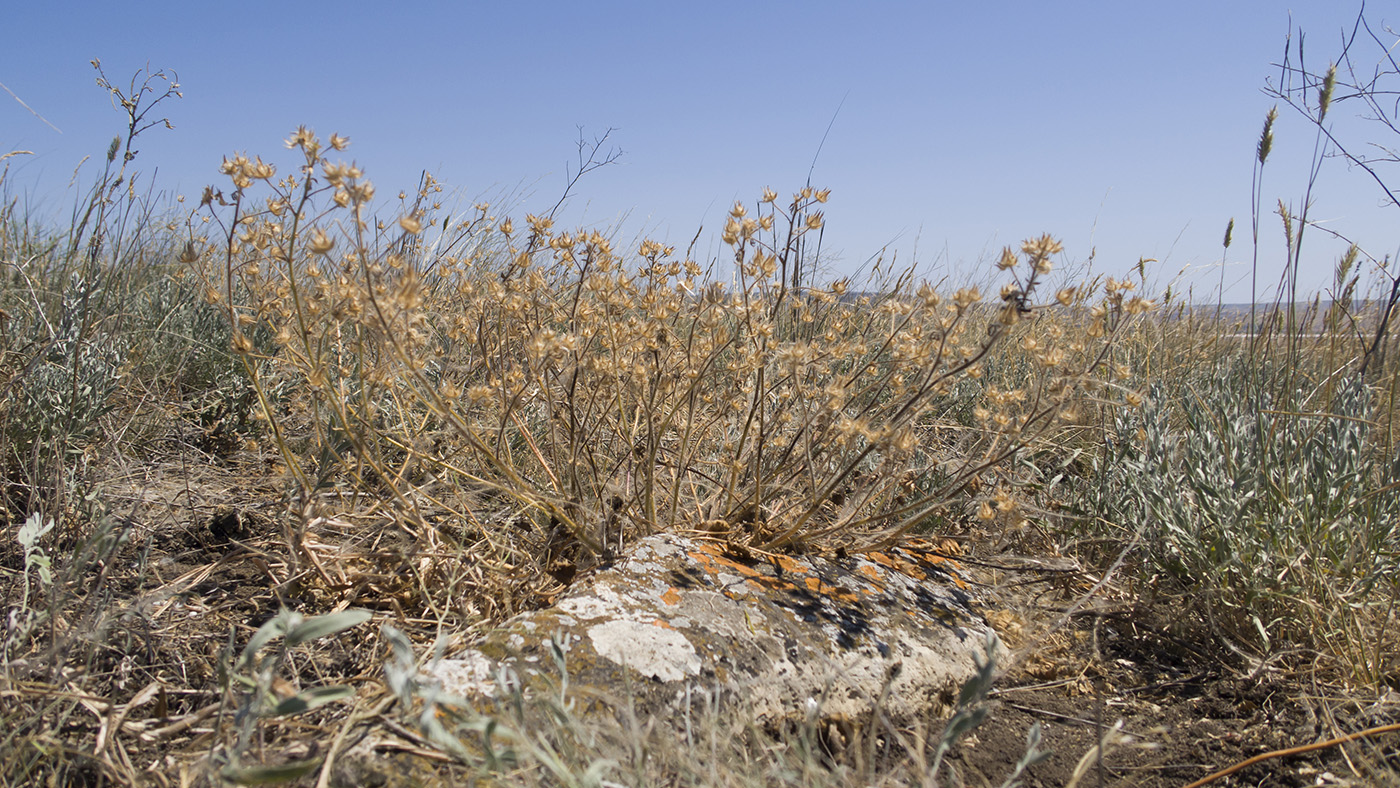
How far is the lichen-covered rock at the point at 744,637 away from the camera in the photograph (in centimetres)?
150

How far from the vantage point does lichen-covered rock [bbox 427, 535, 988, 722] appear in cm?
150

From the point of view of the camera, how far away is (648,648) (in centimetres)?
158

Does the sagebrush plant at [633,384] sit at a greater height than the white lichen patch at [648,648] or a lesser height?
greater

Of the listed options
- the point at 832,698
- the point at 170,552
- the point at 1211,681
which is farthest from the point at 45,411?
the point at 1211,681

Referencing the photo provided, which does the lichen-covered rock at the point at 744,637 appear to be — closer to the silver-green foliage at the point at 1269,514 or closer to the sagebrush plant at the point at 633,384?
Result: the sagebrush plant at the point at 633,384

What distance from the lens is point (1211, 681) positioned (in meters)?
1.94

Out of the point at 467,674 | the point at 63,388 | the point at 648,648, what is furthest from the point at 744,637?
the point at 63,388

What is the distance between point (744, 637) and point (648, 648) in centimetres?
23

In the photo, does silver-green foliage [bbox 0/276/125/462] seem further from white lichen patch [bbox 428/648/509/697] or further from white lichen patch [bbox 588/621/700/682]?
white lichen patch [bbox 588/621/700/682]

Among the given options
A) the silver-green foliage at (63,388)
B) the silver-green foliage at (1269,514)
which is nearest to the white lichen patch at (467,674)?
the silver-green foliage at (63,388)

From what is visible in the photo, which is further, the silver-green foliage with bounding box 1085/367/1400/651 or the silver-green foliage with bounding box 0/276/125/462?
the silver-green foliage with bounding box 0/276/125/462

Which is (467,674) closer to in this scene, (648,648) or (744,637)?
(648,648)

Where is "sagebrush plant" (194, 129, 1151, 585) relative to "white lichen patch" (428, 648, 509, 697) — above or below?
above

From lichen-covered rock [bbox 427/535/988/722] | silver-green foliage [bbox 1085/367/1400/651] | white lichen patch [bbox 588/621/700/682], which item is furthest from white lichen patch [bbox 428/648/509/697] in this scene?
silver-green foliage [bbox 1085/367/1400/651]
